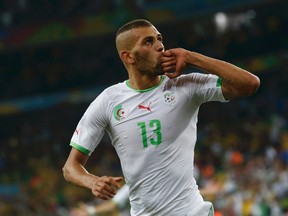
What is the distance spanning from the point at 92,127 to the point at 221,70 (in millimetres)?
951

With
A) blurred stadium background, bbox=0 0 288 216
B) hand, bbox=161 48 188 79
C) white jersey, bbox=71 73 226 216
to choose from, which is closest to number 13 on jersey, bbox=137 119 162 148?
white jersey, bbox=71 73 226 216

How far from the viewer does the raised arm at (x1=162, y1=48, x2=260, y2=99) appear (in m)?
4.25

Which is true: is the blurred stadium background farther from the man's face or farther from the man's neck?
the man's face

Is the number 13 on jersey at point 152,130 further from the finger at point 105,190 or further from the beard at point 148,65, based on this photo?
the finger at point 105,190

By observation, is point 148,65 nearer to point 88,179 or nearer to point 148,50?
point 148,50

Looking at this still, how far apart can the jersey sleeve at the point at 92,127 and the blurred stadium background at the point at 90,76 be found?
11308mm

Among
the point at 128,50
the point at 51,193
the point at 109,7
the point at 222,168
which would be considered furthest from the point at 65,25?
the point at 128,50

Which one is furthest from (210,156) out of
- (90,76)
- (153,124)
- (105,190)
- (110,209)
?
(105,190)

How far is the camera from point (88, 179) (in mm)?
4383

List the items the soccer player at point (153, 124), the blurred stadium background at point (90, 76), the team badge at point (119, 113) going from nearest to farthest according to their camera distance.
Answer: the soccer player at point (153, 124) → the team badge at point (119, 113) → the blurred stadium background at point (90, 76)

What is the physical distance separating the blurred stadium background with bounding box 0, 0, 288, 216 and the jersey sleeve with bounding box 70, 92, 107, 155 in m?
11.3

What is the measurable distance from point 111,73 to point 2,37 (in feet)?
11.4

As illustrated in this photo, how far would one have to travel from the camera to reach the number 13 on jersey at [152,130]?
451 cm

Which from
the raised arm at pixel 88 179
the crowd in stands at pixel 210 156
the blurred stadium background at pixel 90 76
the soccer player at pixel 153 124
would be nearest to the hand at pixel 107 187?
the raised arm at pixel 88 179
